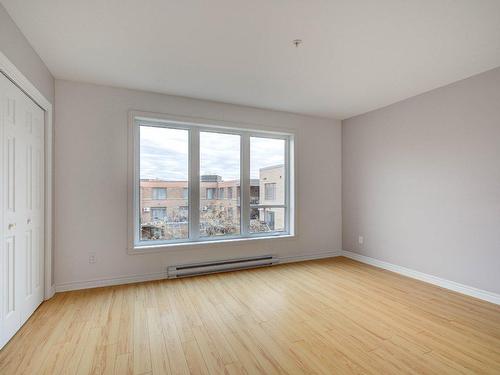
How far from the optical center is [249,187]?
4.45 meters

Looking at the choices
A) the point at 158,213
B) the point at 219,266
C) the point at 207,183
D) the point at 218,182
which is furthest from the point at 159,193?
the point at 219,266

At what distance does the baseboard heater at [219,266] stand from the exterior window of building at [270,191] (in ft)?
3.33

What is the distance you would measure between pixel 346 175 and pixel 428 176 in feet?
5.03

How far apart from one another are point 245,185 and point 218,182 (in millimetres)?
474

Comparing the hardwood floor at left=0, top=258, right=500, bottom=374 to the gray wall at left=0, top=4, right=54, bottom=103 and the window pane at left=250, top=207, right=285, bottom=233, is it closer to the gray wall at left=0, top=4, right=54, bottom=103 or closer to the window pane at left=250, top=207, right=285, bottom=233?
the window pane at left=250, top=207, right=285, bottom=233

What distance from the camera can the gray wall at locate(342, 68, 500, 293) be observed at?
3029 mm

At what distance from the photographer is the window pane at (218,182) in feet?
13.6

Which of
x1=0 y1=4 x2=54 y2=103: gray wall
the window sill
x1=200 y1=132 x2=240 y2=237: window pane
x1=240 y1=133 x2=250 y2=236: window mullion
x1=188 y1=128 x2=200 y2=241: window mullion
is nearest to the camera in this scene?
x1=0 y1=4 x2=54 y2=103: gray wall

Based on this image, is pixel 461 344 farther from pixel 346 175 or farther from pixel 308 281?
pixel 346 175

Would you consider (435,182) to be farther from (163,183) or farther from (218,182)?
(163,183)

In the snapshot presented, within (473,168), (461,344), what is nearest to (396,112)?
(473,168)

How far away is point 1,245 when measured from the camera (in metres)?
2.04

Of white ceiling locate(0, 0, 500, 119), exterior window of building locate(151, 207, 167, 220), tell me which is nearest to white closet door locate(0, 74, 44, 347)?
white ceiling locate(0, 0, 500, 119)

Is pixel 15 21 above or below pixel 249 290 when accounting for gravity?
above
